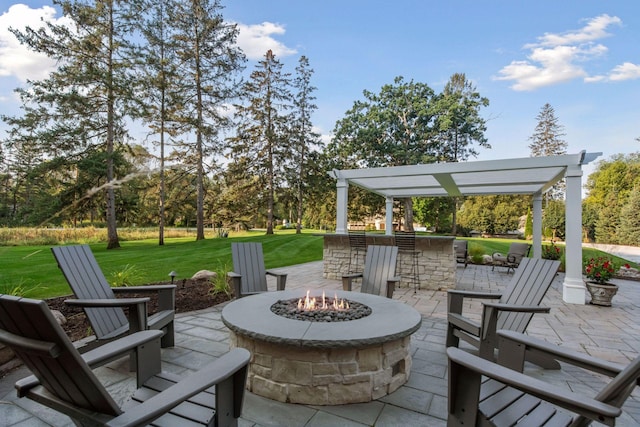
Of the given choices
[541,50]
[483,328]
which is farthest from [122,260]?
[541,50]

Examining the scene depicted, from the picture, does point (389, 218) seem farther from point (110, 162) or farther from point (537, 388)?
point (537, 388)

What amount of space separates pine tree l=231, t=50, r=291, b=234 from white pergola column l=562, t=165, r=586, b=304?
603 inches

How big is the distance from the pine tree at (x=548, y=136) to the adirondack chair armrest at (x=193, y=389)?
34.6 m

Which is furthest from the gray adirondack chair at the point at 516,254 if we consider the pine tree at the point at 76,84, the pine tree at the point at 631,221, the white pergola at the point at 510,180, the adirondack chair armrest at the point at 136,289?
the pine tree at the point at 631,221

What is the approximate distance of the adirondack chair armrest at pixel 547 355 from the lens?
1470 millimetres

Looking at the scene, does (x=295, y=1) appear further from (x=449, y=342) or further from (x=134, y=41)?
(x=449, y=342)

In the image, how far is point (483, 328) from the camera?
2580 millimetres

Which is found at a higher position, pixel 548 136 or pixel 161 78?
pixel 548 136

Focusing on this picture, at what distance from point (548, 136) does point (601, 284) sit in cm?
3043

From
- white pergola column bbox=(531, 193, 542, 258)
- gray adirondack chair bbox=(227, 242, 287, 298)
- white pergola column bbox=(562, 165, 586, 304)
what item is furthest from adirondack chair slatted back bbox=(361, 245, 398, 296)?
white pergola column bbox=(531, 193, 542, 258)

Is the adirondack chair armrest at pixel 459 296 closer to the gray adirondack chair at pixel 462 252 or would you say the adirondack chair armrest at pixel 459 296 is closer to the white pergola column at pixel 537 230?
the gray adirondack chair at pixel 462 252

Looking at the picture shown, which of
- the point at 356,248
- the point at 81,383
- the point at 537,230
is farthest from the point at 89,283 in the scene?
the point at 537,230

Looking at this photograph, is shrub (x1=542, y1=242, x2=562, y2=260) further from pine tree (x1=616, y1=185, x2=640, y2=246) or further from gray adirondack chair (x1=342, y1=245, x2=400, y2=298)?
pine tree (x1=616, y1=185, x2=640, y2=246)

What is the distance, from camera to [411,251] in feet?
21.2
